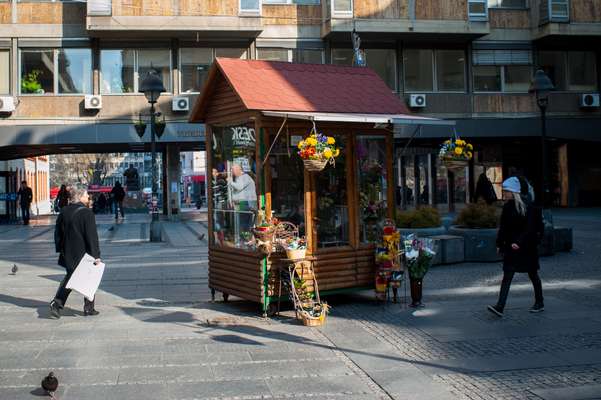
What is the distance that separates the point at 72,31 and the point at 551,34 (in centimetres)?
2042

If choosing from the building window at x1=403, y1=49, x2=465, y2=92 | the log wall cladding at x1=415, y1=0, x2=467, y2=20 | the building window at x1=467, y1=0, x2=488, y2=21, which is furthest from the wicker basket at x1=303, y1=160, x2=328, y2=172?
the building window at x1=467, y1=0, x2=488, y2=21

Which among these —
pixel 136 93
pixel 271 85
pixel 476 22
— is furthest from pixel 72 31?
pixel 271 85

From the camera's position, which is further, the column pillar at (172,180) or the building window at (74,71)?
the column pillar at (172,180)

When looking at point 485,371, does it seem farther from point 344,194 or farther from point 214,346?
point 344,194

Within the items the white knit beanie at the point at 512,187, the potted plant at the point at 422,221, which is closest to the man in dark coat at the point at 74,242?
the white knit beanie at the point at 512,187

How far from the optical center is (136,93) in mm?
29703

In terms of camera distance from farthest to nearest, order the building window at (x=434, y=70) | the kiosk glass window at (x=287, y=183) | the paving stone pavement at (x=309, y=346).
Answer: the building window at (x=434, y=70), the kiosk glass window at (x=287, y=183), the paving stone pavement at (x=309, y=346)

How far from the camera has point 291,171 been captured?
31.8 ft

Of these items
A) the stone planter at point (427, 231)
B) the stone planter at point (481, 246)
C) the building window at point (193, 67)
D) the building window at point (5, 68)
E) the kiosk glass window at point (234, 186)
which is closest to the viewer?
the kiosk glass window at point (234, 186)

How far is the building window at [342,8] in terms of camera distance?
29422mm

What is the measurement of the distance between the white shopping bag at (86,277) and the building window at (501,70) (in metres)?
25.6

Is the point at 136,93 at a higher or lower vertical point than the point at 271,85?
higher

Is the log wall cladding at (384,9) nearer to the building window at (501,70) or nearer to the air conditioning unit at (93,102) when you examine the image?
the building window at (501,70)

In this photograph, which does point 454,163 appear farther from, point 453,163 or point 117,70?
point 117,70
